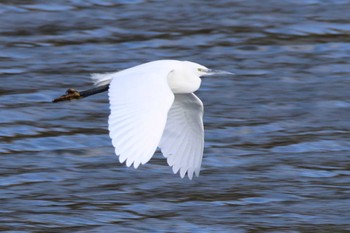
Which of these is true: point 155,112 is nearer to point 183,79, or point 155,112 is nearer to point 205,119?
point 183,79

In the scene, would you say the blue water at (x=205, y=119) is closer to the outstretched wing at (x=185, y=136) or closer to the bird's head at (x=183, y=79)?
the outstretched wing at (x=185, y=136)

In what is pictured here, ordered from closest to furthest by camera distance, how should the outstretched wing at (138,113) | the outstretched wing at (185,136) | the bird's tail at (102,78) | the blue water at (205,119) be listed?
1. the outstretched wing at (138,113)
2. the bird's tail at (102,78)
3. the outstretched wing at (185,136)
4. the blue water at (205,119)

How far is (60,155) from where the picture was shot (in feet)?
33.4

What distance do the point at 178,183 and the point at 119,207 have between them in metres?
0.78

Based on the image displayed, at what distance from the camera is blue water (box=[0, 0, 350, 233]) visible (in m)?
8.67

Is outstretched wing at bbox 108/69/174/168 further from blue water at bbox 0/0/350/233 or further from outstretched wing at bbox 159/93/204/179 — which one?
blue water at bbox 0/0/350/233

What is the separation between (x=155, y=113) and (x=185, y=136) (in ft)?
4.77

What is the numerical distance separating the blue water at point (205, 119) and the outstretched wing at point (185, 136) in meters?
0.51

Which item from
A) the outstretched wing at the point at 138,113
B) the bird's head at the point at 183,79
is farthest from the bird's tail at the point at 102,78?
the bird's head at the point at 183,79

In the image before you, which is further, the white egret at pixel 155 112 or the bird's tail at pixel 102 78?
the bird's tail at pixel 102 78

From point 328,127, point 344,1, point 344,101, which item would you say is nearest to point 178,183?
point 328,127

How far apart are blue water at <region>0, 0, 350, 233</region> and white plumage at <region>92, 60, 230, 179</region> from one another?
614 millimetres

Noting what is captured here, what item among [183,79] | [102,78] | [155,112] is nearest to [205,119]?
[183,79]

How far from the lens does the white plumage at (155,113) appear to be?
21.2 feet
